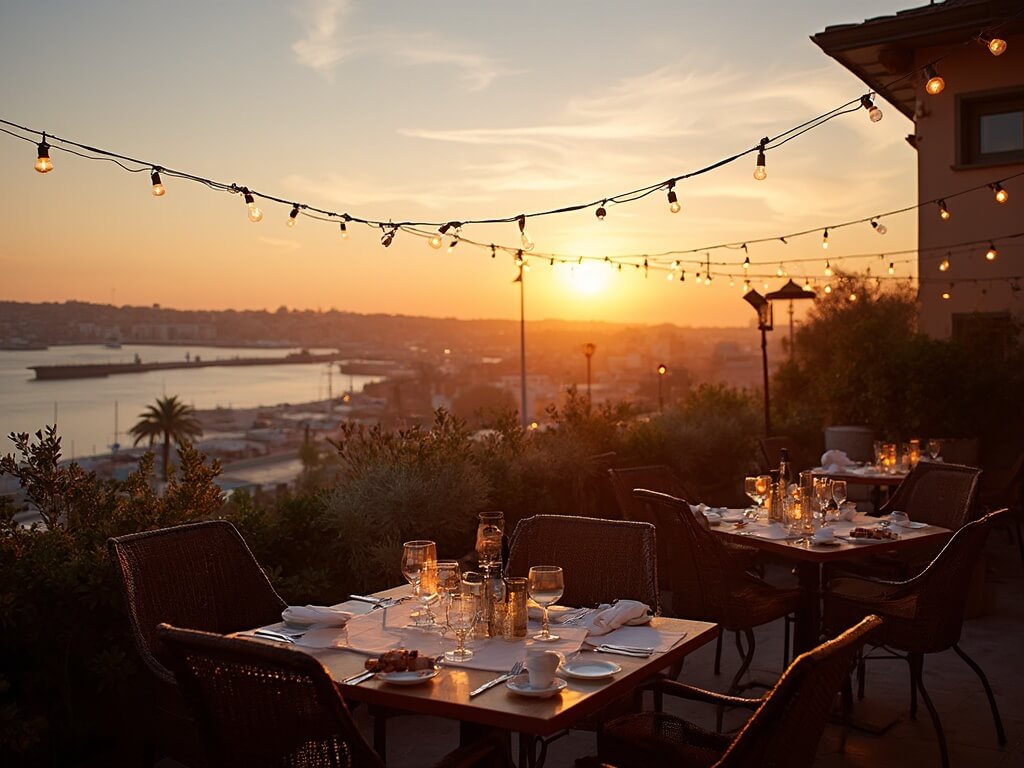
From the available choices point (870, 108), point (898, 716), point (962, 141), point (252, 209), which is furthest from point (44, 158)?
point (962, 141)

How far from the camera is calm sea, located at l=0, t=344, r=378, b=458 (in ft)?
22.5

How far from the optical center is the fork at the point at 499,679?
2.24m

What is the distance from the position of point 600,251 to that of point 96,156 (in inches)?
236

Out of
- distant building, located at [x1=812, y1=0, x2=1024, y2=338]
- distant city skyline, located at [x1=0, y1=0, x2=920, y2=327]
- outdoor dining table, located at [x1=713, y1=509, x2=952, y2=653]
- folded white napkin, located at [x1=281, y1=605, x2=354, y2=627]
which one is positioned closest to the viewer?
folded white napkin, located at [x1=281, y1=605, x2=354, y2=627]

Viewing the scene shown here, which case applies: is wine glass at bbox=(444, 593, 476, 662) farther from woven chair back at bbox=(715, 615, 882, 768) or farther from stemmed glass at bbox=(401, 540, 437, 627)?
woven chair back at bbox=(715, 615, 882, 768)

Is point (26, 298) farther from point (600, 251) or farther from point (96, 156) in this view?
point (600, 251)

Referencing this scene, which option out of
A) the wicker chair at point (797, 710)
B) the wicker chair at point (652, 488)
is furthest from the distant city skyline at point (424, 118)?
the wicker chair at point (797, 710)

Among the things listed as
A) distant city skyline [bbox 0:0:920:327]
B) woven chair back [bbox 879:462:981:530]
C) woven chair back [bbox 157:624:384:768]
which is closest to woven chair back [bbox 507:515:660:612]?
woven chair back [bbox 157:624:384:768]

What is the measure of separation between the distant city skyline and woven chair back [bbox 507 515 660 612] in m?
2.70

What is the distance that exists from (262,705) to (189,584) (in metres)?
1.30

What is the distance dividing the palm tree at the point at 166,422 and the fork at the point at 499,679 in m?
23.9

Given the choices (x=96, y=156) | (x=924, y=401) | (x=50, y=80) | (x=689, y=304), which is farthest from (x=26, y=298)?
(x=689, y=304)

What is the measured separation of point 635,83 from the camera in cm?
871

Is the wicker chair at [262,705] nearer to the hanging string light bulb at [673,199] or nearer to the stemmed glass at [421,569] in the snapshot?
the stemmed glass at [421,569]
